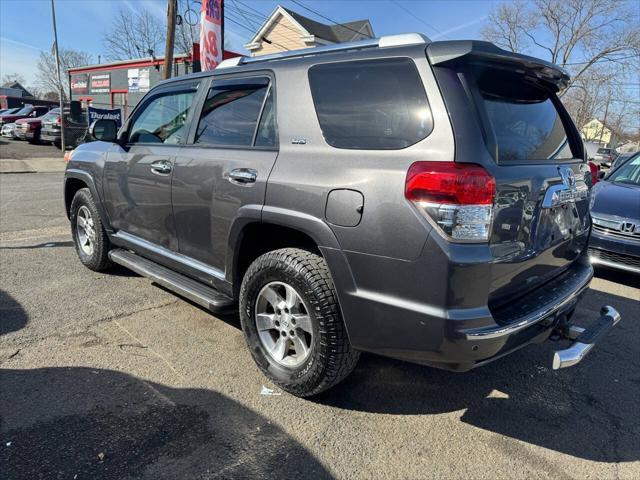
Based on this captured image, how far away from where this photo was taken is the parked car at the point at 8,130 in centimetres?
2535

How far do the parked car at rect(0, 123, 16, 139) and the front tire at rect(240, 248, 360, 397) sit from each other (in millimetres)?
27922

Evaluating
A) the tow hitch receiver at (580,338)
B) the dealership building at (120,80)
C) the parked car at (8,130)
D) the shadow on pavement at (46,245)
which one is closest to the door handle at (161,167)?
the tow hitch receiver at (580,338)

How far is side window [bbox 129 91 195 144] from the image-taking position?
3.79 m

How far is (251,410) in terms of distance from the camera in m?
2.78

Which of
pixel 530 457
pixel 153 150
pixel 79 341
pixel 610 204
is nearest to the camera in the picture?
pixel 530 457

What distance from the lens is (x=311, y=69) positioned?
112 inches

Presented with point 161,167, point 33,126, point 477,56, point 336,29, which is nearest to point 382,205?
point 477,56

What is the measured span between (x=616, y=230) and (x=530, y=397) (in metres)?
3.33

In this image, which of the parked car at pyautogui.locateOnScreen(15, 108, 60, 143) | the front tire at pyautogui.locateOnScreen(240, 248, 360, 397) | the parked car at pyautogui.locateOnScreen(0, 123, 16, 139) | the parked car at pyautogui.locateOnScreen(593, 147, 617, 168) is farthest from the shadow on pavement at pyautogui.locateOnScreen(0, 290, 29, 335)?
the parked car at pyautogui.locateOnScreen(0, 123, 16, 139)

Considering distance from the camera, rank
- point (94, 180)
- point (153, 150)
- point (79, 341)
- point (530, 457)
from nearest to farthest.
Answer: point (530, 457), point (79, 341), point (153, 150), point (94, 180)

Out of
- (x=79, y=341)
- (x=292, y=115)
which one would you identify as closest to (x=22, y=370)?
(x=79, y=341)

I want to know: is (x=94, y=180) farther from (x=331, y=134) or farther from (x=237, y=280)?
(x=331, y=134)

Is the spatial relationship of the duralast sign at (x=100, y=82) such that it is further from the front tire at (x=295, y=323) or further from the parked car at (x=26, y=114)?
the front tire at (x=295, y=323)

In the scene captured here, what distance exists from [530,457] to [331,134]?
2.06 m
